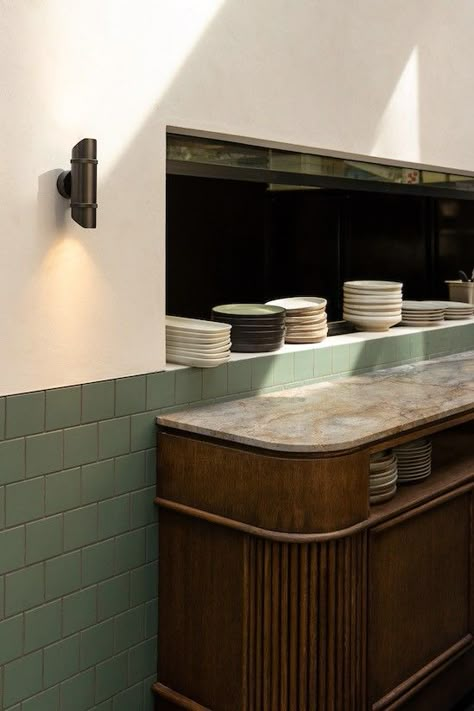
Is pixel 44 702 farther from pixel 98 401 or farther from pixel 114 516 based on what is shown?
pixel 98 401

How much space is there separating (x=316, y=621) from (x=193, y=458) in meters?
0.54

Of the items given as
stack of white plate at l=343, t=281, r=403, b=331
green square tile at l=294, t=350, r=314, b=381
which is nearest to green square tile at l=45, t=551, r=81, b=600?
green square tile at l=294, t=350, r=314, b=381

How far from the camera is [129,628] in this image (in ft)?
8.07

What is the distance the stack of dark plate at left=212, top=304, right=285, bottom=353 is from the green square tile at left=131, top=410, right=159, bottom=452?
48cm

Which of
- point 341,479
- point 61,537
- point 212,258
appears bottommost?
point 61,537

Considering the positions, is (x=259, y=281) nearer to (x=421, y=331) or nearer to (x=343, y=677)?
A: (x=421, y=331)

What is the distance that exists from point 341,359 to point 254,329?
1.55 ft

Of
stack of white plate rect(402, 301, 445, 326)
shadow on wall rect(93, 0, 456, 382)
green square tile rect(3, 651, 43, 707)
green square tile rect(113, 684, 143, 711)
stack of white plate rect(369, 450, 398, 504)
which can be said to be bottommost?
green square tile rect(113, 684, 143, 711)

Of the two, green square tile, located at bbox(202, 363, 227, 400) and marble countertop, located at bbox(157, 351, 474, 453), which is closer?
marble countertop, located at bbox(157, 351, 474, 453)

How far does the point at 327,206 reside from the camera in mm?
3529

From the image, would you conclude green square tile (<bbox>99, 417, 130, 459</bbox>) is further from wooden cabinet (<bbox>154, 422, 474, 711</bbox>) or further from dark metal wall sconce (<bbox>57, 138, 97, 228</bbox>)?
dark metal wall sconce (<bbox>57, 138, 97, 228</bbox>)

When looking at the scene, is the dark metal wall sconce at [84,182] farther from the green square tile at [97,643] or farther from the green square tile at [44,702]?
the green square tile at [44,702]

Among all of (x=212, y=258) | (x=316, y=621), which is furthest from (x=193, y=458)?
(x=212, y=258)

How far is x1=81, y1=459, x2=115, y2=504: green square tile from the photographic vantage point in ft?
7.52
